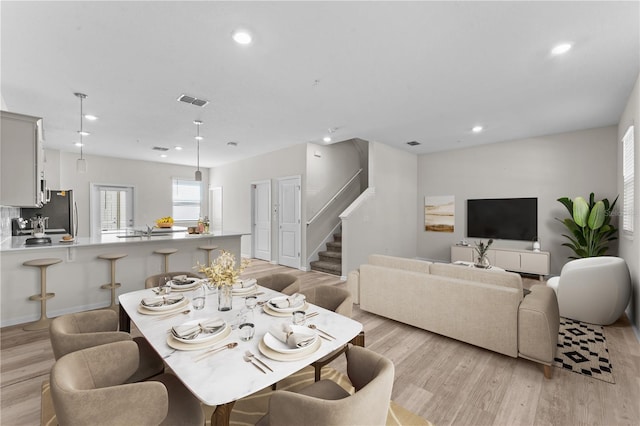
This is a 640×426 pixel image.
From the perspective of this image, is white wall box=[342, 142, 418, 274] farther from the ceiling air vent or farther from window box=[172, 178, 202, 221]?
window box=[172, 178, 202, 221]

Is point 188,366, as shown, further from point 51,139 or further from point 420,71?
point 51,139

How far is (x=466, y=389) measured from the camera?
2.19 meters

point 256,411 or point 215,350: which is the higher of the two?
point 215,350

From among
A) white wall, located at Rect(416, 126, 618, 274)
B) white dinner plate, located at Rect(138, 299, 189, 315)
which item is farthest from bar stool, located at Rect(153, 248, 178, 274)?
white wall, located at Rect(416, 126, 618, 274)

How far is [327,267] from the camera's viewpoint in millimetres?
5961

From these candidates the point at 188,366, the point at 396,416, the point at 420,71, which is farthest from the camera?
the point at 420,71

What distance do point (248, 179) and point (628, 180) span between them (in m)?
7.32

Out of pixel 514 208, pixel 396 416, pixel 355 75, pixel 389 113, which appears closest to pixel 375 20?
pixel 355 75

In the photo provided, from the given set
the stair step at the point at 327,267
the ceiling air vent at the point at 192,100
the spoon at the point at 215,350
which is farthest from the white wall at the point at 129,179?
the spoon at the point at 215,350

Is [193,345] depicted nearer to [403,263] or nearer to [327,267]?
[403,263]

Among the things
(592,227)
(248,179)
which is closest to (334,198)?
(248,179)

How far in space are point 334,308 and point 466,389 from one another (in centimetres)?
118

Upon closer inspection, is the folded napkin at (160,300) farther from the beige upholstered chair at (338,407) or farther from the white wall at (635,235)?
the white wall at (635,235)

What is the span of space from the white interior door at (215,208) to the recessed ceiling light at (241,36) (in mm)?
7055
